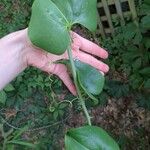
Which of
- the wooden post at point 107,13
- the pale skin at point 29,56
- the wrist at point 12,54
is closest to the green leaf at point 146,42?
the wooden post at point 107,13

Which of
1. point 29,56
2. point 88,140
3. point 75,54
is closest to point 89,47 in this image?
point 75,54

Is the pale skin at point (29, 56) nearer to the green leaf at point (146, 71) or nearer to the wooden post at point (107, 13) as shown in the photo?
the green leaf at point (146, 71)

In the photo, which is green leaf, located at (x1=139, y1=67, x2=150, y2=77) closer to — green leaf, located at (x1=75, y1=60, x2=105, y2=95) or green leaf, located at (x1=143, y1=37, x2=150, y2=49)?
green leaf, located at (x1=143, y1=37, x2=150, y2=49)

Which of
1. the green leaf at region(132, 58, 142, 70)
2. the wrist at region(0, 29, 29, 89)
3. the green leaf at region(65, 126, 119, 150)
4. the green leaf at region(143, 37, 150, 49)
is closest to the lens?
the green leaf at region(65, 126, 119, 150)

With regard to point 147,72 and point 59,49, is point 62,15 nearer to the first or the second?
point 59,49

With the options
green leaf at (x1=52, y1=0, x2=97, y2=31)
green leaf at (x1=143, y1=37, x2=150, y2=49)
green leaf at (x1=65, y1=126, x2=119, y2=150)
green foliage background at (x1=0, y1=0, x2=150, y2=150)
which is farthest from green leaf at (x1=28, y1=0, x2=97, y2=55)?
green foliage background at (x1=0, y1=0, x2=150, y2=150)

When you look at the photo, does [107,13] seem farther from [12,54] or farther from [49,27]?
[49,27]

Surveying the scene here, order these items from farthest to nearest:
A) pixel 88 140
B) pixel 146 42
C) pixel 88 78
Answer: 1. pixel 146 42
2. pixel 88 78
3. pixel 88 140
